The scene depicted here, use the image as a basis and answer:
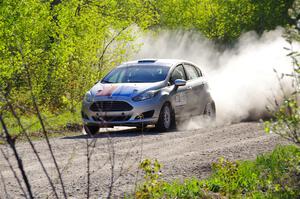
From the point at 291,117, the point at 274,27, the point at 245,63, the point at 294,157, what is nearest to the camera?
the point at 291,117

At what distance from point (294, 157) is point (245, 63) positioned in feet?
66.7

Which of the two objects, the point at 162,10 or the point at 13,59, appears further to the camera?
the point at 162,10

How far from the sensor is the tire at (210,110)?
830 inches

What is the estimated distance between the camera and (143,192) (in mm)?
8609

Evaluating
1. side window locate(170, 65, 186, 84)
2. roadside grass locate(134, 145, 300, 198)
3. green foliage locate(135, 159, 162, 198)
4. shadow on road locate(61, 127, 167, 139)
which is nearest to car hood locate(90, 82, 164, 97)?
side window locate(170, 65, 186, 84)

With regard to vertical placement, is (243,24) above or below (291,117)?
above

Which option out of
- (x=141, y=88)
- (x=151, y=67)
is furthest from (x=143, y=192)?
(x=151, y=67)

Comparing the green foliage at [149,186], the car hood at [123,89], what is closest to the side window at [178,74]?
the car hood at [123,89]

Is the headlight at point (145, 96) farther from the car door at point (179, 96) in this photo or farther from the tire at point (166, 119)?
the car door at point (179, 96)

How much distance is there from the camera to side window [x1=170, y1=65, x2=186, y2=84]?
19.7m

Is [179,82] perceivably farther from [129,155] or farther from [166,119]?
[129,155]

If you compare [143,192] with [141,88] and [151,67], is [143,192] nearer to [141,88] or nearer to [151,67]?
[141,88]

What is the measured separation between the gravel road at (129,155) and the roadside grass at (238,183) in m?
0.41

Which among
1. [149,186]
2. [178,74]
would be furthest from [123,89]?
[149,186]
